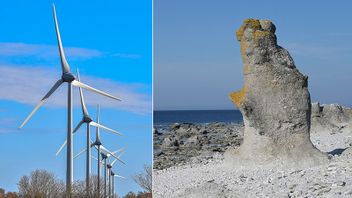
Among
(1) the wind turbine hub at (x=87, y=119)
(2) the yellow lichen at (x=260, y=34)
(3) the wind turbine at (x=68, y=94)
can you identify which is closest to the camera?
(2) the yellow lichen at (x=260, y=34)

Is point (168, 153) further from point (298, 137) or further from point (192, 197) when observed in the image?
point (192, 197)

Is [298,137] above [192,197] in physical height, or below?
above

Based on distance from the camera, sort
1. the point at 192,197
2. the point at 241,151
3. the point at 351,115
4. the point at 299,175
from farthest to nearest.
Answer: the point at 351,115
the point at 241,151
the point at 299,175
the point at 192,197

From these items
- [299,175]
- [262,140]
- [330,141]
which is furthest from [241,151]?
[330,141]

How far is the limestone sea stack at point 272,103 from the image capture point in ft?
36.6

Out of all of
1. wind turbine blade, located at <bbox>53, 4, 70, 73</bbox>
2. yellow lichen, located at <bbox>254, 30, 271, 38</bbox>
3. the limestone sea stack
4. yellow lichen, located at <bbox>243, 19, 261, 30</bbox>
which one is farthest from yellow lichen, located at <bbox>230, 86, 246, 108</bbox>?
wind turbine blade, located at <bbox>53, 4, 70, 73</bbox>

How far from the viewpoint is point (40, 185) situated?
2278 centimetres

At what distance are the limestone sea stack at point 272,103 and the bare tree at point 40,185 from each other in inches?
302

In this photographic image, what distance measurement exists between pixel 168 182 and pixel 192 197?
127 inches

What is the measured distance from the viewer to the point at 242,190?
948cm

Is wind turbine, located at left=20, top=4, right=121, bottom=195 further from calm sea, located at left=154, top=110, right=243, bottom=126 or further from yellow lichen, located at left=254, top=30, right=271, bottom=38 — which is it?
calm sea, located at left=154, top=110, right=243, bottom=126

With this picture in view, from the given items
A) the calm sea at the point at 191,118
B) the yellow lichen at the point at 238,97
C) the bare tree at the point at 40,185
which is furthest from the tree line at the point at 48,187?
the calm sea at the point at 191,118

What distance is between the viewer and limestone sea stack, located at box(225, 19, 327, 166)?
1116cm

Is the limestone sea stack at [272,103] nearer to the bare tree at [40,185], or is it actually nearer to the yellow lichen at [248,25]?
the yellow lichen at [248,25]
